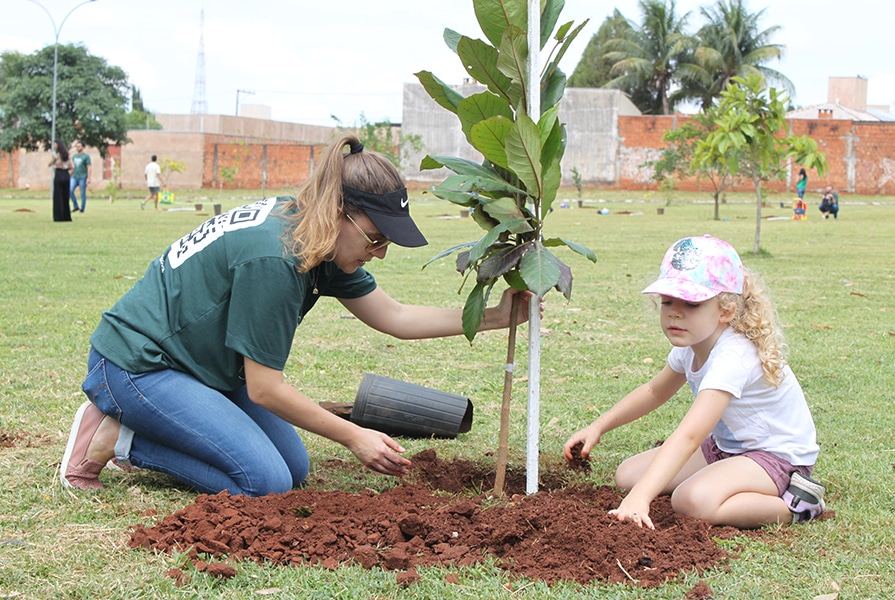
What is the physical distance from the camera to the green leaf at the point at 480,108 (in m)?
3.28

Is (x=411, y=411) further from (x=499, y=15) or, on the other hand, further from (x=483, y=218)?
(x=499, y=15)

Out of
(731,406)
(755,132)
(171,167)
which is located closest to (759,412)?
(731,406)

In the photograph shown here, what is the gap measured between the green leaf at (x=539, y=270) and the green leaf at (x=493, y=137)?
32cm

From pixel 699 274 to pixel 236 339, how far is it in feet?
5.34

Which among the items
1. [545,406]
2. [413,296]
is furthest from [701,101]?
[545,406]

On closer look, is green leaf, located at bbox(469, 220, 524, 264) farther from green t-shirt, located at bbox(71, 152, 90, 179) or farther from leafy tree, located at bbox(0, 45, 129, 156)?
leafy tree, located at bbox(0, 45, 129, 156)

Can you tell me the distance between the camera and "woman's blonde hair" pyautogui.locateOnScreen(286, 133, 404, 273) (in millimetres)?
3295

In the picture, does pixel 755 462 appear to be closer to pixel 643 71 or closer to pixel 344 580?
pixel 344 580

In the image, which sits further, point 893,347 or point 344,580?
point 893,347

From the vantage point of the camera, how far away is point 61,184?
63.0ft

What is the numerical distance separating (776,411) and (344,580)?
1719 mm

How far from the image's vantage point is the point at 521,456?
4.29 m

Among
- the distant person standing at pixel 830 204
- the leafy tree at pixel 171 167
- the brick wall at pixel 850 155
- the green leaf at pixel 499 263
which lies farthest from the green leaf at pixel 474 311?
the brick wall at pixel 850 155

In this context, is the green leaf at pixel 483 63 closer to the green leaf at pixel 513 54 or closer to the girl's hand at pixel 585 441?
the green leaf at pixel 513 54
